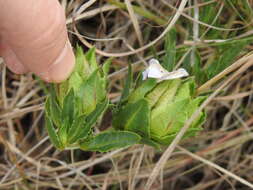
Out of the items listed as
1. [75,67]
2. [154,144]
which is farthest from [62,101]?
[154,144]

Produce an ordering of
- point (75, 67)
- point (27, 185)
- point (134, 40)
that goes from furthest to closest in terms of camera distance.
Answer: point (134, 40) < point (27, 185) < point (75, 67)

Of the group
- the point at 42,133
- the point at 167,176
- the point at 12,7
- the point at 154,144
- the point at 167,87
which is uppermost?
the point at 12,7

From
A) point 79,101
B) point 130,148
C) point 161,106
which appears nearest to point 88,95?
point 79,101

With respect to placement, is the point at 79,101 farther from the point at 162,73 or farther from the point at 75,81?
the point at 162,73

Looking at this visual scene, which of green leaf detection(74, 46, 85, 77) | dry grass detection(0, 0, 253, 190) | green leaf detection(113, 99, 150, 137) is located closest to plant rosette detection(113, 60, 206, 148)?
green leaf detection(113, 99, 150, 137)

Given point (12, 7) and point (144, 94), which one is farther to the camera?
point (144, 94)

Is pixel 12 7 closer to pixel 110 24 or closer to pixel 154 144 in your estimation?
pixel 154 144

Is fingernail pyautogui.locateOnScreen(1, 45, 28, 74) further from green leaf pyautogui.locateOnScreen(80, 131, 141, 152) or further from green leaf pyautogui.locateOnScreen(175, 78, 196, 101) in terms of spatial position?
green leaf pyautogui.locateOnScreen(175, 78, 196, 101)

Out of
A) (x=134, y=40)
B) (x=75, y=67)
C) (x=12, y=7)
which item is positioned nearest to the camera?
(x=12, y=7)
